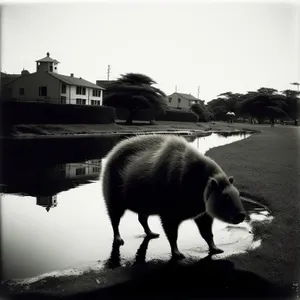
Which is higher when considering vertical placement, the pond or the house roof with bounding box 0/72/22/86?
the house roof with bounding box 0/72/22/86

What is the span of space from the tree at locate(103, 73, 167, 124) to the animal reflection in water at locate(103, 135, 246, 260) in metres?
1.01

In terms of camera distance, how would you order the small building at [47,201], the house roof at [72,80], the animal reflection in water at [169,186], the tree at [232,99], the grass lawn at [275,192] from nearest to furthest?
the animal reflection in water at [169,186] → the grass lawn at [275,192] → the house roof at [72,80] → the tree at [232,99] → the small building at [47,201]

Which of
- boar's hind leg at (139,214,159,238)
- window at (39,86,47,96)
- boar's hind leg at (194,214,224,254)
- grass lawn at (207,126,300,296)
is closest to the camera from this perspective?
grass lawn at (207,126,300,296)

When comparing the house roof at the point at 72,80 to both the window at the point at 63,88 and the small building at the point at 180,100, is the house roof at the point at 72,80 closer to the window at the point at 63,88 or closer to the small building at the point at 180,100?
the window at the point at 63,88

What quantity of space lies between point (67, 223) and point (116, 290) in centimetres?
303

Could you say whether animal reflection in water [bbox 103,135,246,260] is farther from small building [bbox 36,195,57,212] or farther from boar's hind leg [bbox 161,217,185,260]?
small building [bbox 36,195,57,212]

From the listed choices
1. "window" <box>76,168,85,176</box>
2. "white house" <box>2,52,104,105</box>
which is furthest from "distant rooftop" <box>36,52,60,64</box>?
"window" <box>76,168,85,176</box>

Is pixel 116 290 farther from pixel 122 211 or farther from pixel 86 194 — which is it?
pixel 86 194

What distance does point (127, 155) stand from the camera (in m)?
5.88

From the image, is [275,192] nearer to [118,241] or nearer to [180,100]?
[180,100]

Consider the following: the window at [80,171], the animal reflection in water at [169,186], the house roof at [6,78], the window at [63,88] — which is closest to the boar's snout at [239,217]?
the animal reflection in water at [169,186]

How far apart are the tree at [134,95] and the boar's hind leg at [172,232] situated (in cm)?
244

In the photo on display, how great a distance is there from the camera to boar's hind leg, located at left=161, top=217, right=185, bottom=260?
5.34m

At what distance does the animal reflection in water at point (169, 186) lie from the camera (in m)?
4.89
